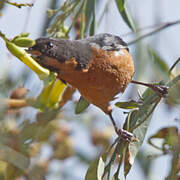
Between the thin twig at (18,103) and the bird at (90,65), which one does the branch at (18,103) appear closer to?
the thin twig at (18,103)

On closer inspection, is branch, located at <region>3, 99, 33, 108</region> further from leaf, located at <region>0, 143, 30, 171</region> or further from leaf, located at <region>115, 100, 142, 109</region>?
leaf, located at <region>0, 143, 30, 171</region>

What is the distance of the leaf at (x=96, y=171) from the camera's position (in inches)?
90.7

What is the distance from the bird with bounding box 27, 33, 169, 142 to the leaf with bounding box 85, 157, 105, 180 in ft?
1.68

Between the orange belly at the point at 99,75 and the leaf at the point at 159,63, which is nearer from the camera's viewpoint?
the orange belly at the point at 99,75

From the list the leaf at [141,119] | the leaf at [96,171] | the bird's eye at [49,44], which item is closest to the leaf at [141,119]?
the leaf at [141,119]

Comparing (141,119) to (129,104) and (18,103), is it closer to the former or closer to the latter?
(129,104)

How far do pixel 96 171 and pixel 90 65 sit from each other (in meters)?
0.92

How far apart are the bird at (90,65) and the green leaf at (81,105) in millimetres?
93

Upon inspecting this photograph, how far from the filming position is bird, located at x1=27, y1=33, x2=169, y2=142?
2.90 m

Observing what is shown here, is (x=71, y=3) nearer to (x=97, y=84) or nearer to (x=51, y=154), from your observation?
(x=97, y=84)

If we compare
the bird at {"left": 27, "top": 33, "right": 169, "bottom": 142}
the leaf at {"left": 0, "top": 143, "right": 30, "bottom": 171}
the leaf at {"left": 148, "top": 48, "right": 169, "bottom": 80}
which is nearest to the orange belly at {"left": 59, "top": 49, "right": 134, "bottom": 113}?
the bird at {"left": 27, "top": 33, "right": 169, "bottom": 142}

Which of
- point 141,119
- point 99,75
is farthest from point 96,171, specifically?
point 99,75

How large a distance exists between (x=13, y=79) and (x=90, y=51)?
68 centimetres

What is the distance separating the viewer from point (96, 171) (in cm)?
235
